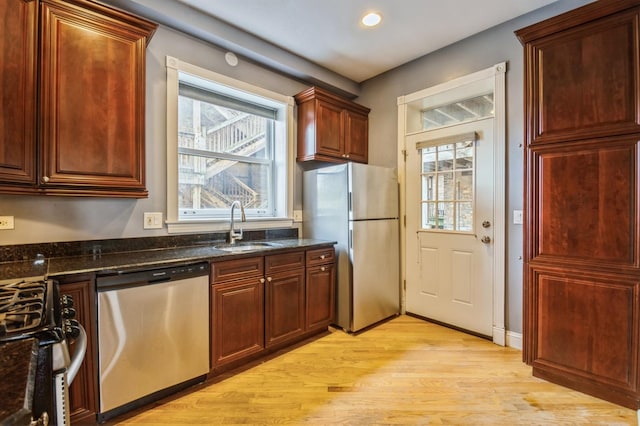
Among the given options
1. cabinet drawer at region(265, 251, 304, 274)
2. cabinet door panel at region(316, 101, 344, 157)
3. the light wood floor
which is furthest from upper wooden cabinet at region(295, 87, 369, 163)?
the light wood floor

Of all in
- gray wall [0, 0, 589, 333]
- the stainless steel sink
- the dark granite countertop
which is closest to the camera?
the dark granite countertop

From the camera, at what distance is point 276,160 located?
336 centimetres

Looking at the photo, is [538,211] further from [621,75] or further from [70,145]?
[70,145]

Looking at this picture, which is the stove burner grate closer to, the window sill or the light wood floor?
the light wood floor

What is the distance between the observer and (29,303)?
1.08 meters

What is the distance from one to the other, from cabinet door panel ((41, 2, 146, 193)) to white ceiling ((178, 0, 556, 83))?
2.49ft

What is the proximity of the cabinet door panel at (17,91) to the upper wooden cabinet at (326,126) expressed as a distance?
2163mm

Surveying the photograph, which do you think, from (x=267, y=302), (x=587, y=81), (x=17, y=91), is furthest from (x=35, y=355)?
(x=587, y=81)

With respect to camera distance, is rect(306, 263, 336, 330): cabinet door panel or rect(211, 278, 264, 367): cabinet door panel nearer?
rect(211, 278, 264, 367): cabinet door panel

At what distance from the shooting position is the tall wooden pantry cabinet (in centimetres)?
182

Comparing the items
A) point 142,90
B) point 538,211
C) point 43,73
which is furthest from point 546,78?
point 43,73

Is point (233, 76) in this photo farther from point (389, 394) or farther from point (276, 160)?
point (389, 394)

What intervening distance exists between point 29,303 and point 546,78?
120 inches

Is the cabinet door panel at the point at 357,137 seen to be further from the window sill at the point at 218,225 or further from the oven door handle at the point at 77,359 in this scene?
the oven door handle at the point at 77,359
